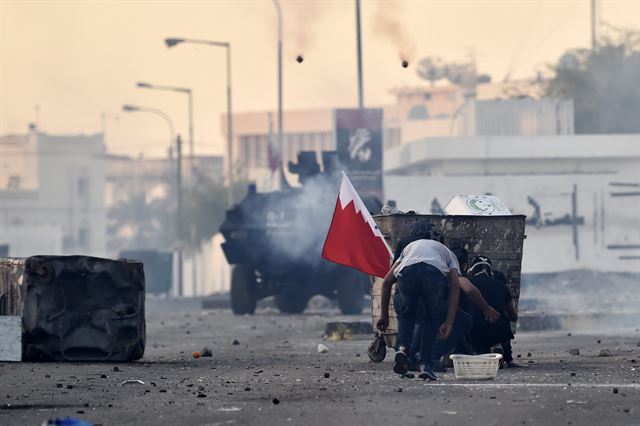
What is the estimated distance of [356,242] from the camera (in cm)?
1555

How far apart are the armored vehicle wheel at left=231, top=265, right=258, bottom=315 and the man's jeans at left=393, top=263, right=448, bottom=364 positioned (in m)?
18.5

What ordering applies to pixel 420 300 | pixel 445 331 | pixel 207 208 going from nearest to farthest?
1. pixel 445 331
2. pixel 420 300
3. pixel 207 208

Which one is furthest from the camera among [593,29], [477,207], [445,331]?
[593,29]

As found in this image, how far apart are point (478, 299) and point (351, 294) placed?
1730 cm

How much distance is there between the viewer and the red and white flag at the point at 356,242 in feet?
50.9

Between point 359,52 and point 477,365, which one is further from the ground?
point 359,52

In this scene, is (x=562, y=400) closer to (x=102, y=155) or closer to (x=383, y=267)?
(x=383, y=267)

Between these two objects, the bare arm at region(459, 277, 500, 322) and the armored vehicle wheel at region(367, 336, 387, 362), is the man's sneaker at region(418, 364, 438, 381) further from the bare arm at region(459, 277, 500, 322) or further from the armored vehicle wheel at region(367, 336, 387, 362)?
the armored vehicle wheel at region(367, 336, 387, 362)

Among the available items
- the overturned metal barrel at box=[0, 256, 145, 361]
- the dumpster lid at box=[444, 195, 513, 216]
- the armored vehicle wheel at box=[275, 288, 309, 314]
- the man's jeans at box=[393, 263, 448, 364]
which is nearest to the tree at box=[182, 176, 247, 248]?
the armored vehicle wheel at box=[275, 288, 309, 314]

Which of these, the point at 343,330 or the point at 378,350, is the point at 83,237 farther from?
the point at 378,350

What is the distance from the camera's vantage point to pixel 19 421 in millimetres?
10523

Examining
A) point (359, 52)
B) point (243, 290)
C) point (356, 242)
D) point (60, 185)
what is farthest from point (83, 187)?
point (356, 242)

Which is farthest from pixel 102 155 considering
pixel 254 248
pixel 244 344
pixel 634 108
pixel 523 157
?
pixel 244 344

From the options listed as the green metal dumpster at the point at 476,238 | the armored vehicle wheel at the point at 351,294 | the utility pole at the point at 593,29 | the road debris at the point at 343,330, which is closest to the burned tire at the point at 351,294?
the armored vehicle wheel at the point at 351,294
